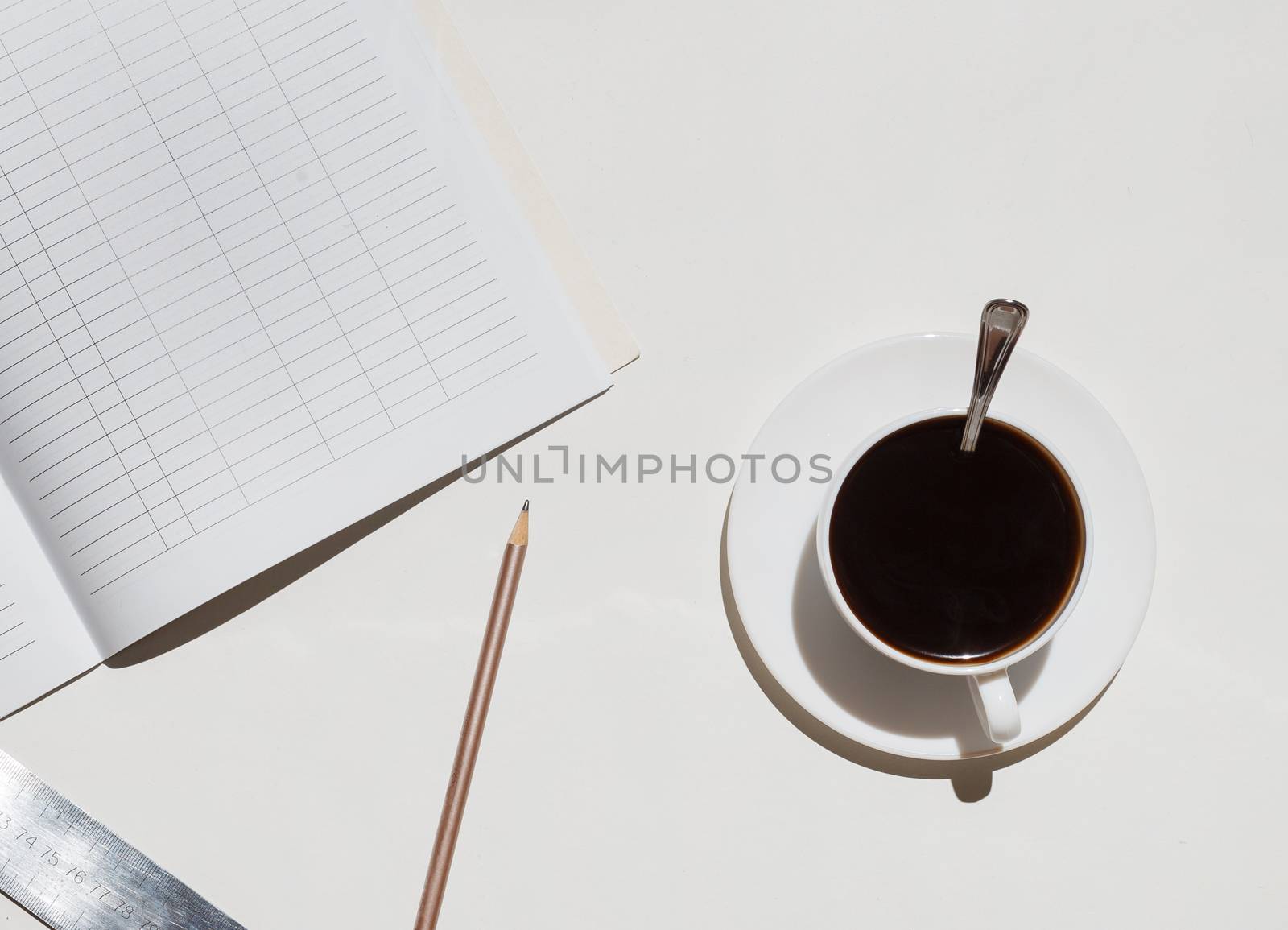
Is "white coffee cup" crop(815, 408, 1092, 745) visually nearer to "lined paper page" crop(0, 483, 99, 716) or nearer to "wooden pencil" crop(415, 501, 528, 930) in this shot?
"wooden pencil" crop(415, 501, 528, 930)

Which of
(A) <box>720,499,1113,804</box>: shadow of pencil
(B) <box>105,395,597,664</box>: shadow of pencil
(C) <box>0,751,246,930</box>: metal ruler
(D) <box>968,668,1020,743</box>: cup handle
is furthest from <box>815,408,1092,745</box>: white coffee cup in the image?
(C) <box>0,751,246,930</box>: metal ruler

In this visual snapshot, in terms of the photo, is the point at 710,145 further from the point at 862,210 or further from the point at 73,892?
the point at 73,892

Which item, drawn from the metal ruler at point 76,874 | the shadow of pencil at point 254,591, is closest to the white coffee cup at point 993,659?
the shadow of pencil at point 254,591

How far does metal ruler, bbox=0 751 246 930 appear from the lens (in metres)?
0.61

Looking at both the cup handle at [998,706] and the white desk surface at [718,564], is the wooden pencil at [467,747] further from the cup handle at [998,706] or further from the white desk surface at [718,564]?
the cup handle at [998,706]

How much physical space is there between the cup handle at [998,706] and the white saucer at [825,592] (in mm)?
75

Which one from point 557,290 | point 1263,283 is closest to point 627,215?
point 557,290

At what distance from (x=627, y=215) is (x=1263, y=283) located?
45 cm

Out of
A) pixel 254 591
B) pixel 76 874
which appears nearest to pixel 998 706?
pixel 254 591

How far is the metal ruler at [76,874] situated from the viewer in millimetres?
608

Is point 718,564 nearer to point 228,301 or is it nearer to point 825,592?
point 825,592

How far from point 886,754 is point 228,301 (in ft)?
1.78

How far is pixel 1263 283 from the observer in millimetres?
633

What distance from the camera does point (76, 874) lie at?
0.61 metres
